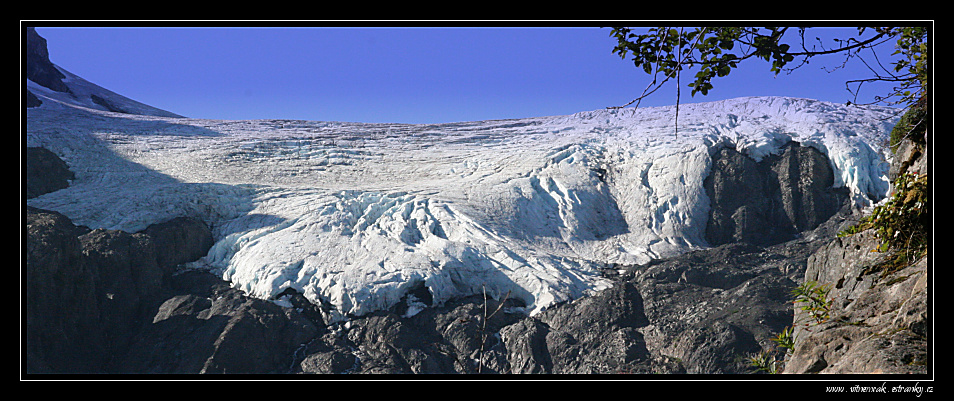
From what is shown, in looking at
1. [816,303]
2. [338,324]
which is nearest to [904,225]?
[816,303]

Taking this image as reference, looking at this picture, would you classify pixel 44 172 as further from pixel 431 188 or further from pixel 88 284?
pixel 431 188

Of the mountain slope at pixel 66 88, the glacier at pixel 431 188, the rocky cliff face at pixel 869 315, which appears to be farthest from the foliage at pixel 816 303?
the mountain slope at pixel 66 88

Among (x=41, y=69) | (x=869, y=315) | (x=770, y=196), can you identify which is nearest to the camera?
(x=869, y=315)

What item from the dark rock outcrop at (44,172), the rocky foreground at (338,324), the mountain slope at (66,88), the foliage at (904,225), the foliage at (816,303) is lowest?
the rocky foreground at (338,324)

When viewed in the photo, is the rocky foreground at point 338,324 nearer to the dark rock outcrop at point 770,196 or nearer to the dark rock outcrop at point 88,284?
the dark rock outcrop at point 88,284

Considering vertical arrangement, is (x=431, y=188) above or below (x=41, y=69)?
below
